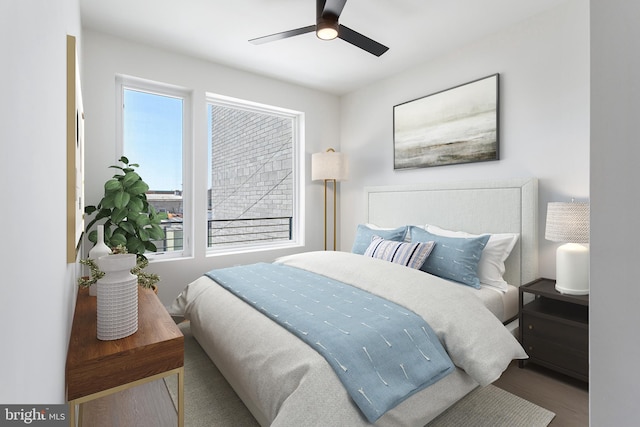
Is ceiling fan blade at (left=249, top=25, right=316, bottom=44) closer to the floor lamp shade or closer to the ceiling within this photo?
the ceiling

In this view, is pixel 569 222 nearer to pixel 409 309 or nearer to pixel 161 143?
pixel 409 309

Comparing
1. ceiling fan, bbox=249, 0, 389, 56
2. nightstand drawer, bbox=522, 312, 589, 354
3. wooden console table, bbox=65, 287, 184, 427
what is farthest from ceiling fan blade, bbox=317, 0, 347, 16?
nightstand drawer, bbox=522, 312, 589, 354

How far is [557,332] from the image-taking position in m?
2.13

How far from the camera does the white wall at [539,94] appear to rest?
7.76ft

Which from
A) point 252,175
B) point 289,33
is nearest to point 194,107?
point 252,175

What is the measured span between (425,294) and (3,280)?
1.88m

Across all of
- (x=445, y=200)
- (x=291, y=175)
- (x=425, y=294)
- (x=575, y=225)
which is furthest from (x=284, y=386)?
(x=291, y=175)

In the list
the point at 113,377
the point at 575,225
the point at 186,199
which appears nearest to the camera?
the point at 113,377

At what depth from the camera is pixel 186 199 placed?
11.2ft

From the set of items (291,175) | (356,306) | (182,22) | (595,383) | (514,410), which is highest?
(182,22)

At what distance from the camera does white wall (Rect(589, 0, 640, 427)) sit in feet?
1.75

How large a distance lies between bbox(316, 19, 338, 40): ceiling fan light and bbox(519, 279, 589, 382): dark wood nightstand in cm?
230

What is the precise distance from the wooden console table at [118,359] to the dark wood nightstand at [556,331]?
2309 mm

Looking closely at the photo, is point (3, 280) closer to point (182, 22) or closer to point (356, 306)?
point (356, 306)
